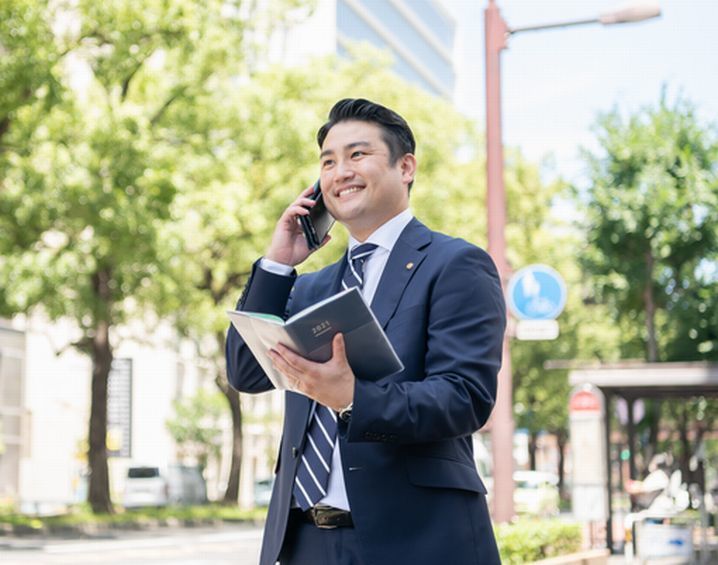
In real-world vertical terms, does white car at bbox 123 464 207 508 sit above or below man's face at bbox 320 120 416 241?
below

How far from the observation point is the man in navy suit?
8.13 ft

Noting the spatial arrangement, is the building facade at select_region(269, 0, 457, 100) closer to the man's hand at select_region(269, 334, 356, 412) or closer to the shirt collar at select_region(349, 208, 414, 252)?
the shirt collar at select_region(349, 208, 414, 252)

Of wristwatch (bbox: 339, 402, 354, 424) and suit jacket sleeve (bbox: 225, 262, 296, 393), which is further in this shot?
suit jacket sleeve (bbox: 225, 262, 296, 393)

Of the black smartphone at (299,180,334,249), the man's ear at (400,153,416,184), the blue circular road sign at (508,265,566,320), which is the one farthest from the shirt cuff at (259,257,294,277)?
the blue circular road sign at (508,265,566,320)

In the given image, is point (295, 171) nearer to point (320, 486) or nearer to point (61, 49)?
point (61, 49)

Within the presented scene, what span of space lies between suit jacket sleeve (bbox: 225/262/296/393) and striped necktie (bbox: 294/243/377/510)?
220 millimetres

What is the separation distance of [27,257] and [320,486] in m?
20.3

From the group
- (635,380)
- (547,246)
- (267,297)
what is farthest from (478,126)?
(267,297)

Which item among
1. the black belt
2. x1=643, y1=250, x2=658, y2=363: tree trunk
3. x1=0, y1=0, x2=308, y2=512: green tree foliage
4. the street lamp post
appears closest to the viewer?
the black belt

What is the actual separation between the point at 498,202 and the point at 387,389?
9511 mm

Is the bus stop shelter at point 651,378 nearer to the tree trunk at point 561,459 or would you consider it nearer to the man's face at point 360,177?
the man's face at point 360,177

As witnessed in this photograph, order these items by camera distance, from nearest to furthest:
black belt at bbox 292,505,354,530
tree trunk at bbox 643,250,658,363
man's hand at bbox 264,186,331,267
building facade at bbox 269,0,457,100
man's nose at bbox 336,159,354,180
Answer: black belt at bbox 292,505,354,530 < man's nose at bbox 336,159,354,180 < man's hand at bbox 264,186,331,267 < tree trunk at bbox 643,250,658,363 < building facade at bbox 269,0,457,100

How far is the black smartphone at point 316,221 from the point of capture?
3.06 metres

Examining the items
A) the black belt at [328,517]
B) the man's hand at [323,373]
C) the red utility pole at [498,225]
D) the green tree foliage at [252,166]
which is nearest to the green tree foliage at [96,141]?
the green tree foliage at [252,166]
